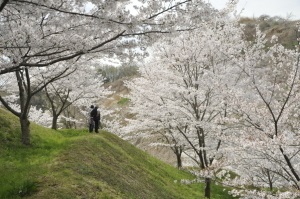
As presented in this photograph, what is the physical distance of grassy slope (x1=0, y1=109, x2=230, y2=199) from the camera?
829 centimetres

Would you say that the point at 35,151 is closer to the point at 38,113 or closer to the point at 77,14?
the point at 77,14

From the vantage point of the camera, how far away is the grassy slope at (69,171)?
8.29 metres

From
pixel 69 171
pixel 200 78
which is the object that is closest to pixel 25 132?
pixel 69 171

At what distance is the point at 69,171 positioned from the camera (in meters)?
9.58

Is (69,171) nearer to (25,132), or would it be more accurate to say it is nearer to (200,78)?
(25,132)

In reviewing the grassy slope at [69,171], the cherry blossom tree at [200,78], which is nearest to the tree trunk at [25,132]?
the grassy slope at [69,171]

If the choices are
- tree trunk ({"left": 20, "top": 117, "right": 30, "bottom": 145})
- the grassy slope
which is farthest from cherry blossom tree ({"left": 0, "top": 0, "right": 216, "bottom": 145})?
tree trunk ({"left": 20, "top": 117, "right": 30, "bottom": 145})

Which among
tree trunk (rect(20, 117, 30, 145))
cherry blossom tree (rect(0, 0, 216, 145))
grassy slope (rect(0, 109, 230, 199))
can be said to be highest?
cherry blossom tree (rect(0, 0, 216, 145))

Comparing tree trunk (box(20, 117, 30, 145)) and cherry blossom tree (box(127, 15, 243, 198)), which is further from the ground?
cherry blossom tree (box(127, 15, 243, 198))

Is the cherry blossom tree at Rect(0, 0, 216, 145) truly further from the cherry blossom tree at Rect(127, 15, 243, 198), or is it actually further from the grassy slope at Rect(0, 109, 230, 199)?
the cherry blossom tree at Rect(127, 15, 243, 198)

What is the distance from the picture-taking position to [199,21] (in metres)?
6.17

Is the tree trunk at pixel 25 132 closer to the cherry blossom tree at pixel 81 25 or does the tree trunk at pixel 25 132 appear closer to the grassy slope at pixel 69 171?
the grassy slope at pixel 69 171

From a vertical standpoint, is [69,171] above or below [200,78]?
below

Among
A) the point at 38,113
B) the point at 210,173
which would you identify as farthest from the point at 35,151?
the point at 38,113
